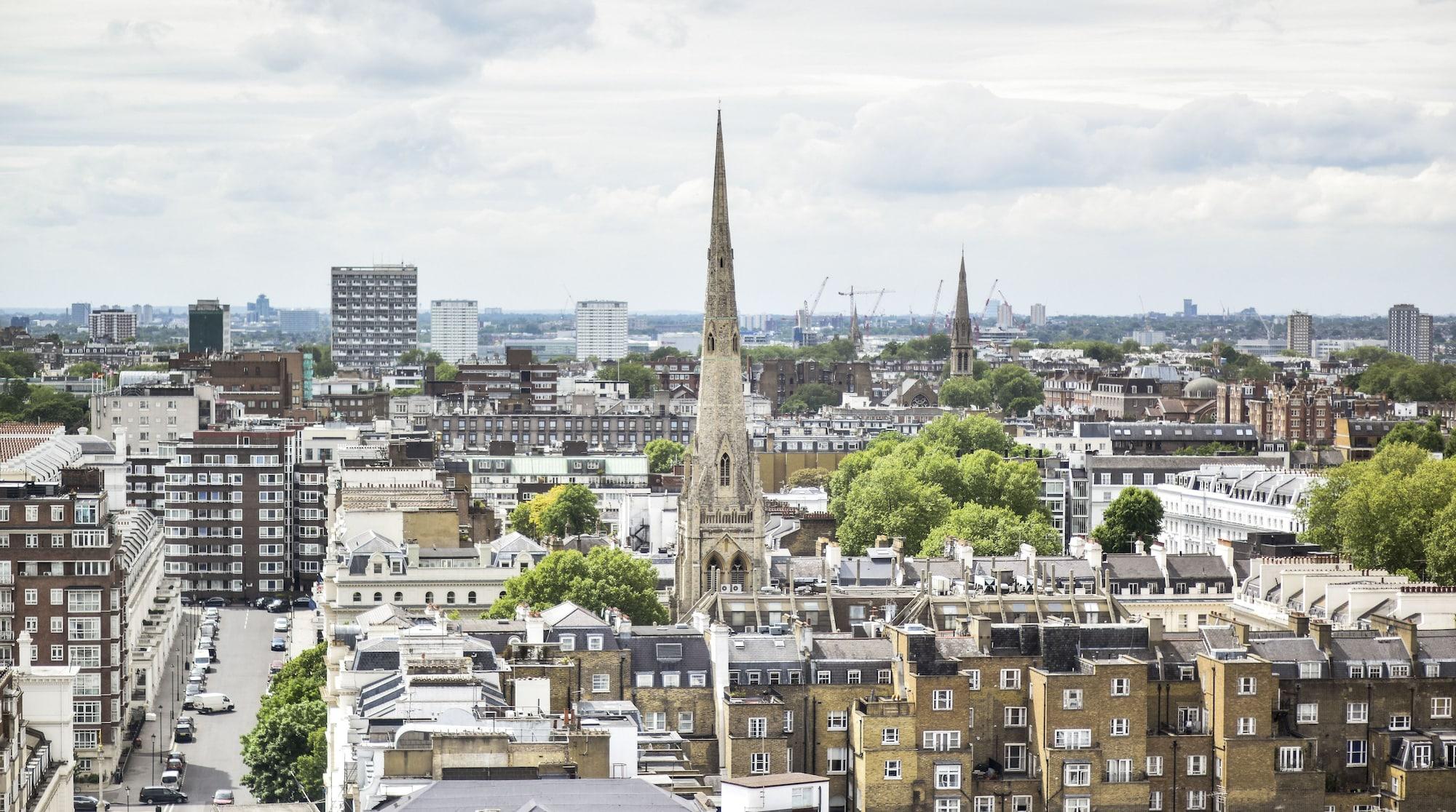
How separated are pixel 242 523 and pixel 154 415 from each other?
2532 cm

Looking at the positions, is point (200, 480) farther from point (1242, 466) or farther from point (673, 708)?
point (673, 708)

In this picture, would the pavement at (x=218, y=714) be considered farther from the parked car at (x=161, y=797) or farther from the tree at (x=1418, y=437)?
the tree at (x=1418, y=437)

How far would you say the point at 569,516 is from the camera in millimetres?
149000

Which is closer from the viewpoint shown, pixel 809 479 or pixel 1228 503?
pixel 1228 503

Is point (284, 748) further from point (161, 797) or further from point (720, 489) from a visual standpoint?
point (720, 489)

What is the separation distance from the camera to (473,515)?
428ft

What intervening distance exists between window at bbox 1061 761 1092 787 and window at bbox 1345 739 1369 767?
7425mm

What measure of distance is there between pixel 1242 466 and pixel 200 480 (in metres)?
62.0

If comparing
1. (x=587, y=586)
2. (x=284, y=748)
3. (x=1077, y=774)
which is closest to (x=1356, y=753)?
(x=1077, y=774)

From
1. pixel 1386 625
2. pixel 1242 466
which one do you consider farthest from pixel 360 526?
pixel 1242 466

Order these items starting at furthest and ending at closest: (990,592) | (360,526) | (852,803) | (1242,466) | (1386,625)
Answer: (1242,466) < (360,526) < (990,592) < (1386,625) < (852,803)

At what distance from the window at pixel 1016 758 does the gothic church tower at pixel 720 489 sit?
34395mm

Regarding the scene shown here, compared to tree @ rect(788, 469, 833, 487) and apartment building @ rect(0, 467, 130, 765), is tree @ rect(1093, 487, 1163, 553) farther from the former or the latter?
apartment building @ rect(0, 467, 130, 765)

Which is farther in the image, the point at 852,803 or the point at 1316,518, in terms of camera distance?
the point at 1316,518
